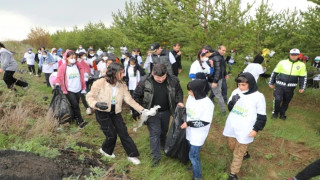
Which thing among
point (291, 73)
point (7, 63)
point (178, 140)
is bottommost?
point (178, 140)

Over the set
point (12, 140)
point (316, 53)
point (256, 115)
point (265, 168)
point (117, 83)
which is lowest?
point (265, 168)

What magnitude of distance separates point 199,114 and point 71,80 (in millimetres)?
3165

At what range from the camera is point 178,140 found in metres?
3.38

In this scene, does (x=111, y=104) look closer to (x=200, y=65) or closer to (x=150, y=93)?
(x=150, y=93)

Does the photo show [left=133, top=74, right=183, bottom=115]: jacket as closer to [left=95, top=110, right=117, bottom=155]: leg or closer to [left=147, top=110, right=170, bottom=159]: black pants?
[left=147, top=110, right=170, bottom=159]: black pants

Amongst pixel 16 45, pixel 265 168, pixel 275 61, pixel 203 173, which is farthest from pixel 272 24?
pixel 16 45

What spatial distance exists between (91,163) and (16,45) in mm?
27297

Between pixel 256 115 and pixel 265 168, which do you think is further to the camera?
pixel 265 168

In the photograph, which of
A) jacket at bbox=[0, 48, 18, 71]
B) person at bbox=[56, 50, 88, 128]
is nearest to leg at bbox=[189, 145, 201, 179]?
person at bbox=[56, 50, 88, 128]

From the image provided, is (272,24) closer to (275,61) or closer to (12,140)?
(275,61)

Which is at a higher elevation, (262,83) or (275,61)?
Answer: (275,61)

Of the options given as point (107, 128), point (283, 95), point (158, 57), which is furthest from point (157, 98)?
point (283, 95)

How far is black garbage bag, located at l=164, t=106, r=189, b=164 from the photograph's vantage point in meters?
3.36

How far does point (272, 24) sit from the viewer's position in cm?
950
